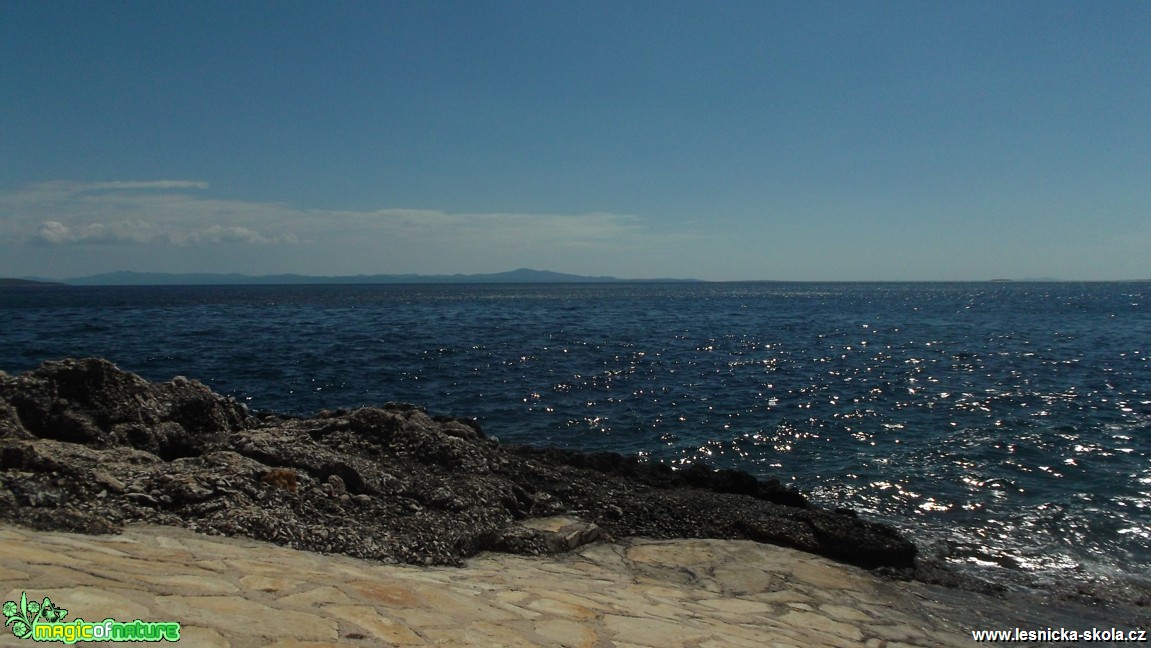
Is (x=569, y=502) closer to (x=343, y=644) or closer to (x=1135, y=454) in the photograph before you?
(x=343, y=644)

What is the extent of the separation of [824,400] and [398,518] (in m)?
17.2

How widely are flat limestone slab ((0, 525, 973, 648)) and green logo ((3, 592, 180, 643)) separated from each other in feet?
0.23

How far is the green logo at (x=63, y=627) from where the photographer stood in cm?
349

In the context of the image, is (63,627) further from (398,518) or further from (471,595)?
(398,518)

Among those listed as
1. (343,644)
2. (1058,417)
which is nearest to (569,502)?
(343,644)

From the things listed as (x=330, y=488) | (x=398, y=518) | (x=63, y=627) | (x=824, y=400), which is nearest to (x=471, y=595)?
(x=398, y=518)

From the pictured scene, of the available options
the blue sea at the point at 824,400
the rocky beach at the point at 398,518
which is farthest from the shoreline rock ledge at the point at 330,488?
the blue sea at the point at 824,400

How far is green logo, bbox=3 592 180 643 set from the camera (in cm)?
349

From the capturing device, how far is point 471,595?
5504 millimetres

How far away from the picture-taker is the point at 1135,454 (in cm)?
1493

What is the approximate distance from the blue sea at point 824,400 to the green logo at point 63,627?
9293 mm

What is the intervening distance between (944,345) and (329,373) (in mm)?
31950

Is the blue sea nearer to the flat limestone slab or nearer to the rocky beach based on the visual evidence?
the rocky beach

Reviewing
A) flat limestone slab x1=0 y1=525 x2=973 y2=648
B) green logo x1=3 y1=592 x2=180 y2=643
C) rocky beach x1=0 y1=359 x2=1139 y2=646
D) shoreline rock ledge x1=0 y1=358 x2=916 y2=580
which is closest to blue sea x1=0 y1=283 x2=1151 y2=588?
rocky beach x1=0 y1=359 x2=1139 y2=646
